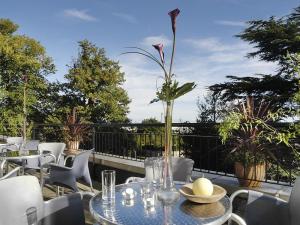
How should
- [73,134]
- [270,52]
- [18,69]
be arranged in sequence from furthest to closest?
[18,69], [270,52], [73,134]

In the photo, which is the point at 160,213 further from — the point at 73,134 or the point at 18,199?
the point at 73,134

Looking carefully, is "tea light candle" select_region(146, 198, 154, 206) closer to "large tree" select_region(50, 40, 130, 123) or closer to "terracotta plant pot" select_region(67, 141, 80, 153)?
"terracotta plant pot" select_region(67, 141, 80, 153)

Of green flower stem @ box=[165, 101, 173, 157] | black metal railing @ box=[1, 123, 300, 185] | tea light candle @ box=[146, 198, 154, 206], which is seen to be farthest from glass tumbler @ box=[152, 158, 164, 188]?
black metal railing @ box=[1, 123, 300, 185]

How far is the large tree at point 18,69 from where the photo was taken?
1997 centimetres

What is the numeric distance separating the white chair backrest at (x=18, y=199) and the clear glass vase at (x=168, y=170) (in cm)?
78

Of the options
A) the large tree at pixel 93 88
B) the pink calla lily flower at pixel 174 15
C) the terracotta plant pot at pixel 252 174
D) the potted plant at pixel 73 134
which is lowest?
the terracotta plant pot at pixel 252 174

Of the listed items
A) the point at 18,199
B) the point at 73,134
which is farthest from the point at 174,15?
the point at 73,134

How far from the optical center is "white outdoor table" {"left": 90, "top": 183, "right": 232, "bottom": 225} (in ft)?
5.54

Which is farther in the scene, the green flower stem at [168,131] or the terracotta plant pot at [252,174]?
the terracotta plant pot at [252,174]

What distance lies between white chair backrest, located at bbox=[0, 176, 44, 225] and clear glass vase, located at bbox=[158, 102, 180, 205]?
785mm

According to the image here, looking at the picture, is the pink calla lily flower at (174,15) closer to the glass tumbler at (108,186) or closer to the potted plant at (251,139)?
the glass tumbler at (108,186)

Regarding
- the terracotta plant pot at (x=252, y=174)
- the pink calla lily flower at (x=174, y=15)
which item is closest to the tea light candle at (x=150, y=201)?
the pink calla lily flower at (x=174, y=15)

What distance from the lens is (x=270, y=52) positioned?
18.0 metres

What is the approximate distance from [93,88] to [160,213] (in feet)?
68.5
